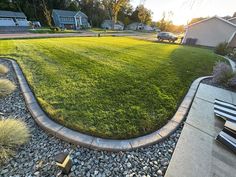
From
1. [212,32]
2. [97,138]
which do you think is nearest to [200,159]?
[97,138]

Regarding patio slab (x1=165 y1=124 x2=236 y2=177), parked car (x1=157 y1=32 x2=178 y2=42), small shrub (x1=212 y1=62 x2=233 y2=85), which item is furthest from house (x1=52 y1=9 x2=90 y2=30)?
patio slab (x1=165 y1=124 x2=236 y2=177)

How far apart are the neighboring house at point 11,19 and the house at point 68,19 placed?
885 cm

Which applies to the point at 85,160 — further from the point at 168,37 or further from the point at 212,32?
the point at 168,37

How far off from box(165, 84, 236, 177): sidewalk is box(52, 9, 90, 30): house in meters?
46.5

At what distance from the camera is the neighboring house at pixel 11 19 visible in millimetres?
33656

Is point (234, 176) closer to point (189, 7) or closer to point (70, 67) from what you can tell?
point (189, 7)

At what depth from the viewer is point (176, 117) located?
308cm

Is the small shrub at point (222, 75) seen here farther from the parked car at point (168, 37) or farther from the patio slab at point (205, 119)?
the parked car at point (168, 37)

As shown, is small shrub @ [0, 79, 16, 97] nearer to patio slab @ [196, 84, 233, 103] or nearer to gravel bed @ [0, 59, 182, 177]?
gravel bed @ [0, 59, 182, 177]

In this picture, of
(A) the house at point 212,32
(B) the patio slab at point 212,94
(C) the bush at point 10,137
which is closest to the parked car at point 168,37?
(A) the house at point 212,32

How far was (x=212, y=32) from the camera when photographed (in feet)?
58.7

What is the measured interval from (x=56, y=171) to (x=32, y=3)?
183 ft

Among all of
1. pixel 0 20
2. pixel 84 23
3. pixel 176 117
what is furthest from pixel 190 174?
pixel 84 23

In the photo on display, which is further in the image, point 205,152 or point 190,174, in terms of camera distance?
point 205,152
